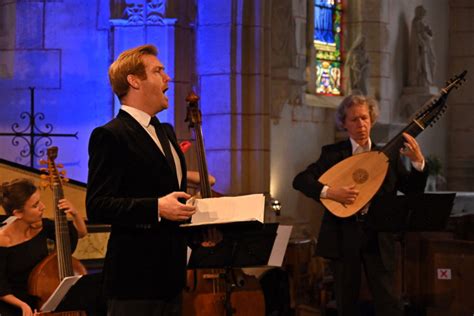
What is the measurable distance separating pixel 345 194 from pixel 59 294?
1755 mm

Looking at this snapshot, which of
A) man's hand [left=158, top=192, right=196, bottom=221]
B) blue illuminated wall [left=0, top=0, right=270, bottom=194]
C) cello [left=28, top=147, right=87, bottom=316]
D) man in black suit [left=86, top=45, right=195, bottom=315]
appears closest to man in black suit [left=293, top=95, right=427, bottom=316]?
cello [left=28, top=147, right=87, bottom=316]

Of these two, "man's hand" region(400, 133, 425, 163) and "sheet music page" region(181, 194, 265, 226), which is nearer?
"sheet music page" region(181, 194, 265, 226)

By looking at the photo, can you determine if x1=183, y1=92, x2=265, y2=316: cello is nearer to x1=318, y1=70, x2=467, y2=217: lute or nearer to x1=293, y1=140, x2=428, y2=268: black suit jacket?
x1=293, y1=140, x2=428, y2=268: black suit jacket

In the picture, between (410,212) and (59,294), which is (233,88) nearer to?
(410,212)

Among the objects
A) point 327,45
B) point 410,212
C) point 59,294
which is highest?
point 327,45

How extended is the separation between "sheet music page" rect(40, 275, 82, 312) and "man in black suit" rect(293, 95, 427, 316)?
166cm

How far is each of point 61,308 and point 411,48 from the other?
10687 millimetres

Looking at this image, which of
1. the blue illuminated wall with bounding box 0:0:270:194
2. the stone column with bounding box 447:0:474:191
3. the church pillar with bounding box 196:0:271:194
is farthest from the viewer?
the stone column with bounding box 447:0:474:191

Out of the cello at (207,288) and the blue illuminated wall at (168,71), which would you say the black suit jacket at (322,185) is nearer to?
the cello at (207,288)

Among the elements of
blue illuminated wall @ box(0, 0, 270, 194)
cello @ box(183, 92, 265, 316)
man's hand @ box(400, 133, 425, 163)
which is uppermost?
blue illuminated wall @ box(0, 0, 270, 194)

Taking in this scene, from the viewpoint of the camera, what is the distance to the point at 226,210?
150 inches

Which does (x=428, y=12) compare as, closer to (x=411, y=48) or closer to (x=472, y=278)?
(x=411, y=48)

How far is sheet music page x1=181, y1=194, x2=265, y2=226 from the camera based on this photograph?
12.4 ft

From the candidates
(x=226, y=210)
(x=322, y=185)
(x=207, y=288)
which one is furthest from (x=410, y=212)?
(x=226, y=210)
